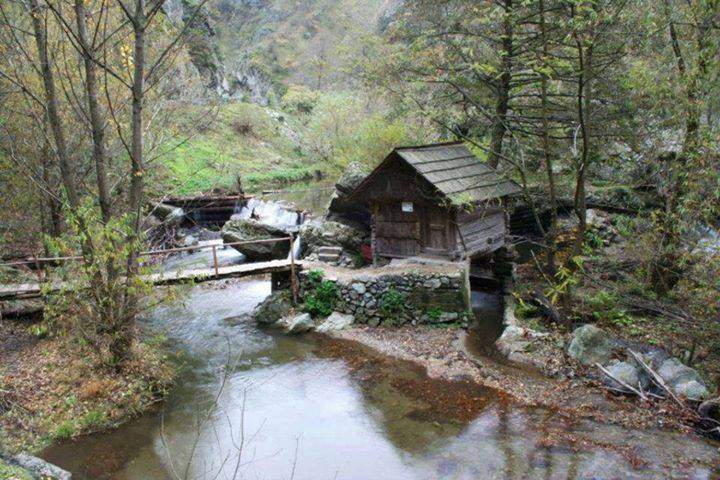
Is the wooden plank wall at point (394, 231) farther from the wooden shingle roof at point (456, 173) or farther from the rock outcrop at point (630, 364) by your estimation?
the rock outcrop at point (630, 364)

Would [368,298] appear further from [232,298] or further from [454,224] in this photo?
[232,298]

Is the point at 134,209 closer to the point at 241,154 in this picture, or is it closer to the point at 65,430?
the point at 65,430

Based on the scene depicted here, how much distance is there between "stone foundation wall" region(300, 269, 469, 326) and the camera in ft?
37.5

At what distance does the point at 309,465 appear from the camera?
693cm

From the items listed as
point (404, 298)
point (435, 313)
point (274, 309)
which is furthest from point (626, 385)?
point (274, 309)

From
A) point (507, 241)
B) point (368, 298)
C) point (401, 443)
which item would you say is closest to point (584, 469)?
point (401, 443)

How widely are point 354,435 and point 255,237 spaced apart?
1088 centimetres

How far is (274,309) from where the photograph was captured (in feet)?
41.3

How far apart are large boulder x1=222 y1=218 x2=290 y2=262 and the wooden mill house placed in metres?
4.87

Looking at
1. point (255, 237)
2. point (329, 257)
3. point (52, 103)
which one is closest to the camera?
point (52, 103)

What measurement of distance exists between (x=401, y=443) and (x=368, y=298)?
494cm

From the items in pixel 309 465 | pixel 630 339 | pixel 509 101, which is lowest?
pixel 309 465

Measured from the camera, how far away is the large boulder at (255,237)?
55.8 feet

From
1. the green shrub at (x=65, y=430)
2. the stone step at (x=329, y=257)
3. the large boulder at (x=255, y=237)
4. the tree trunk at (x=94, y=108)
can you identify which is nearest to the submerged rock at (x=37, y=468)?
the green shrub at (x=65, y=430)
